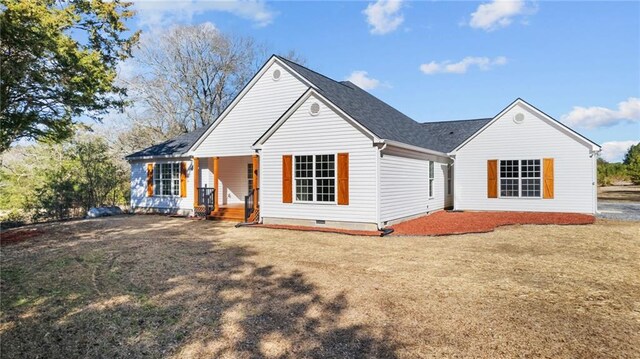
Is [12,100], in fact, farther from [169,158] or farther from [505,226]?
[505,226]

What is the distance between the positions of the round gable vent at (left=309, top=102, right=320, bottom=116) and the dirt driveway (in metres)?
5.18

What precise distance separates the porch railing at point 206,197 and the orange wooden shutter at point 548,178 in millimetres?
15708

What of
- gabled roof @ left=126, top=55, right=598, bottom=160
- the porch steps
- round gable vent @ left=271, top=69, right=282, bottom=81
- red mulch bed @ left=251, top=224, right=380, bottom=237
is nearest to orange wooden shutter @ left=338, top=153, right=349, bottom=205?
red mulch bed @ left=251, top=224, right=380, bottom=237

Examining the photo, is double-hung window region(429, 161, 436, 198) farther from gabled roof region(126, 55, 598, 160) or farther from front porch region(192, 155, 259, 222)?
front porch region(192, 155, 259, 222)

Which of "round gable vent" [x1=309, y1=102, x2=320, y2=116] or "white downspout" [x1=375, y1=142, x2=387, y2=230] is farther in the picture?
"round gable vent" [x1=309, y1=102, x2=320, y2=116]

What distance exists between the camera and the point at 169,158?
18844mm

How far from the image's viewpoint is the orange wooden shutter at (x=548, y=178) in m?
16.8

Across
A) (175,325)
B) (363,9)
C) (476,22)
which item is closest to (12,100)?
(175,325)

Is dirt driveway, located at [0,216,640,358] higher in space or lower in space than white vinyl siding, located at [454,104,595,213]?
lower

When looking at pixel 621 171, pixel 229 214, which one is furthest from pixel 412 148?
pixel 621 171

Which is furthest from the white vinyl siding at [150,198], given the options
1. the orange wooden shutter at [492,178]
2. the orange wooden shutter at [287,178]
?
the orange wooden shutter at [492,178]

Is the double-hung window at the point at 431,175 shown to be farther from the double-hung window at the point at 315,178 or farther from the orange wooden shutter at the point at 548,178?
the double-hung window at the point at 315,178

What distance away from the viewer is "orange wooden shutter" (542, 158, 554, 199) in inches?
661

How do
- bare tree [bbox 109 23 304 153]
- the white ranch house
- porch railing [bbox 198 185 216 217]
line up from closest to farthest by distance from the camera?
the white ranch house, porch railing [bbox 198 185 216 217], bare tree [bbox 109 23 304 153]
